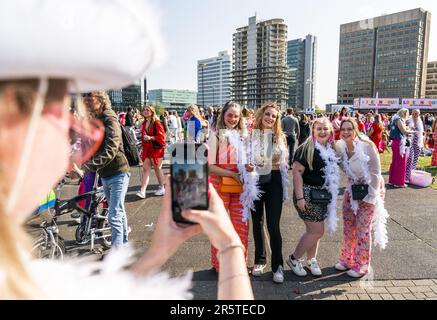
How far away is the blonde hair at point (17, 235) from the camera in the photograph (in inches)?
24.1

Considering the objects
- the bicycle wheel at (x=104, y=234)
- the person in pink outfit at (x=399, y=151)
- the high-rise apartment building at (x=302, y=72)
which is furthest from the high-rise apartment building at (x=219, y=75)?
the bicycle wheel at (x=104, y=234)

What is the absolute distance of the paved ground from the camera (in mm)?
3480

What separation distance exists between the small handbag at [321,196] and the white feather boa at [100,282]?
291 cm

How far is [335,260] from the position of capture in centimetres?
425

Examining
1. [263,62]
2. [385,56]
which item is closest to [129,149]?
[263,62]

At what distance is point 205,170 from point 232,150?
2.70 metres

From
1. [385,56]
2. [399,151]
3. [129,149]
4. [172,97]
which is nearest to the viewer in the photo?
[129,149]

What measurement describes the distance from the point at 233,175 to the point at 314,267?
1.41 metres

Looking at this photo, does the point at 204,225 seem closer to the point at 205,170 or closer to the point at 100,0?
the point at 205,170

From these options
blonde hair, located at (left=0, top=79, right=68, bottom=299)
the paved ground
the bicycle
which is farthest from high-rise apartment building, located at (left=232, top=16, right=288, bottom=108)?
blonde hair, located at (left=0, top=79, right=68, bottom=299)

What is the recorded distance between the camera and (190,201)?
38.8 inches

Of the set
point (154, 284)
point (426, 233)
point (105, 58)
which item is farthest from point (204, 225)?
point (426, 233)

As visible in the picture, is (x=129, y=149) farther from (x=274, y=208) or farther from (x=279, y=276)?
(x=279, y=276)

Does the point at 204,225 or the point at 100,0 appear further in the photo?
the point at 204,225
